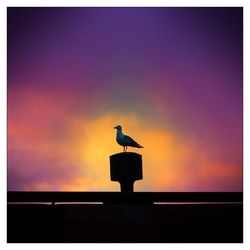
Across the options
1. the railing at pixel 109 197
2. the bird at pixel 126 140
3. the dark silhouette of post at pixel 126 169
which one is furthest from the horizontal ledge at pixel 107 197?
the bird at pixel 126 140

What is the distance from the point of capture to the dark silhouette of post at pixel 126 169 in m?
4.25

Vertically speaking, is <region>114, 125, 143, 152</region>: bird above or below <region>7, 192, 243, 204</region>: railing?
above

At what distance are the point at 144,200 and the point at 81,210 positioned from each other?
30.2 inches

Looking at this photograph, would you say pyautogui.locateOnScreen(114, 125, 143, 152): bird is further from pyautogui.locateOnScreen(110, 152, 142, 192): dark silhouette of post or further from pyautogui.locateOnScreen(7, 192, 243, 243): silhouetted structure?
pyautogui.locateOnScreen(7, 192, 243, 243): silhouetted structure

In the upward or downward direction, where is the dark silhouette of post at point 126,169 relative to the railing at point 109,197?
upward

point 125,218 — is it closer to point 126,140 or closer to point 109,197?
point 109,197

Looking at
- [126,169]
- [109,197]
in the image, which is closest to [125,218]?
[109,197]

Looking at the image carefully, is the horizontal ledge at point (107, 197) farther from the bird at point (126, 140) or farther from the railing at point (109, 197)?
the bird at point (126, 140)

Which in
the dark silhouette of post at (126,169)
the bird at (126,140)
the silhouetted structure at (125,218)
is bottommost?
the silhouetted structure at (125,218)

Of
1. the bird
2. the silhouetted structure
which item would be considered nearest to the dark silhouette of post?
the silhouetted structure

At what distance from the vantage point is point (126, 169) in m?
4.30

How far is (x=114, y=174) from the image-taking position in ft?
14.3

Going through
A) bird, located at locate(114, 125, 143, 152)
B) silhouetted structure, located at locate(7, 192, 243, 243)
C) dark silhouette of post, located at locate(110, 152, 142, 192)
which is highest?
bird, located at locate(114, 125, 143, 152)

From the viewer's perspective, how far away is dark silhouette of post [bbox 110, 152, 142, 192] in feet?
13.9
